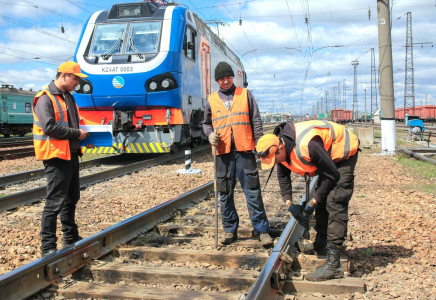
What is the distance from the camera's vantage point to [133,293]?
326 centimetres

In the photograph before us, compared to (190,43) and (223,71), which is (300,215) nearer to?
(223,71)

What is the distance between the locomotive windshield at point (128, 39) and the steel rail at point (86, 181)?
114 inches

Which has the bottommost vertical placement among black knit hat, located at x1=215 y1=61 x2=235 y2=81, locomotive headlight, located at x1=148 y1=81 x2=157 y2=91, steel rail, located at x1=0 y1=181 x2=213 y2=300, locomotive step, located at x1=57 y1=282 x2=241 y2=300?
locomotive step, located at x1=57 y1=282 x2=241 y2=300

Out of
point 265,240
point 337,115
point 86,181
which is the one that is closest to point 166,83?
point 86,181

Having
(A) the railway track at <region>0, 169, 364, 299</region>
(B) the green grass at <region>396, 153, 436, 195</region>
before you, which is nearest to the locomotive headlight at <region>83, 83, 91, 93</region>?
(A) the railway track at <region>0, 169, 364, 299</region>

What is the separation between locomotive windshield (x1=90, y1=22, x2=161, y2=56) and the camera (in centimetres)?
1066

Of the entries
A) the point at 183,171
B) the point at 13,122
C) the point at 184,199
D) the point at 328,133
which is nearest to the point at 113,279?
the point at 328,133

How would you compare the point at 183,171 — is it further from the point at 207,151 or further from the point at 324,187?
the point at 324,187

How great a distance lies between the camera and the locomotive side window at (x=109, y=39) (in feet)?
35.4

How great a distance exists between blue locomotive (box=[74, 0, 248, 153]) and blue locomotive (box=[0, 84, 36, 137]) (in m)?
20.7

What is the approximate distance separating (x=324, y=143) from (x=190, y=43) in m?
8.49

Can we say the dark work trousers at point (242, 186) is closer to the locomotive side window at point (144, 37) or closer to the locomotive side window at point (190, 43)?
the locomotive side window at point (144, 37)

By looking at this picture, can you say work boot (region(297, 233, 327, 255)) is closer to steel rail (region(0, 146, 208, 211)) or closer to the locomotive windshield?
steel rail (region(0, 146, 208, 211))

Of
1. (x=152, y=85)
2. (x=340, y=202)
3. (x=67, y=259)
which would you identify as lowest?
(x=67, y=259)
